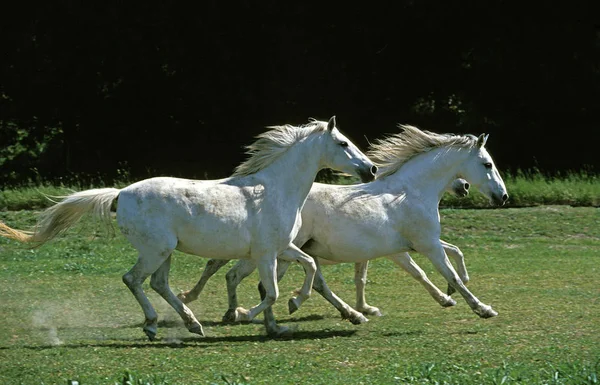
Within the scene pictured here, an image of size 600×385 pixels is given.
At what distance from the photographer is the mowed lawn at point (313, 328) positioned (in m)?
8.99

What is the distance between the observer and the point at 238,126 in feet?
89.2

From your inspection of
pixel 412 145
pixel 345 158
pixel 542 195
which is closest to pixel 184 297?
pixel 345 158

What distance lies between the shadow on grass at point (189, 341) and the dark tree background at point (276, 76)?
1557 cm

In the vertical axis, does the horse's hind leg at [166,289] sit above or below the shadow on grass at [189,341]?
above

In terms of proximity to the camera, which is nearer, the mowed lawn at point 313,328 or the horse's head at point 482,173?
the mowed lawn at point 313,328

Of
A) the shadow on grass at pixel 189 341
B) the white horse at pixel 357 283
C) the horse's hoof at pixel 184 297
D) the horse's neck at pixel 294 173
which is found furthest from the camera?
the horse's hoof at pixel 184 297

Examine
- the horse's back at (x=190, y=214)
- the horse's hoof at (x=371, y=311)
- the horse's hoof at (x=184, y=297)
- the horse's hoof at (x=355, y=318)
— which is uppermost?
the horse's back at (x=190, y=214)

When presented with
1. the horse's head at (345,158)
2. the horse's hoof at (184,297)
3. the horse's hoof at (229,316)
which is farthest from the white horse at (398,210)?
the horse's hoof at (184,297)

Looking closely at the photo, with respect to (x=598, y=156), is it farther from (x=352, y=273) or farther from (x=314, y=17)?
(x=352, y=273)

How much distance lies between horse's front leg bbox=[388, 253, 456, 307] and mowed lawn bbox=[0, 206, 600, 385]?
0.15 metres

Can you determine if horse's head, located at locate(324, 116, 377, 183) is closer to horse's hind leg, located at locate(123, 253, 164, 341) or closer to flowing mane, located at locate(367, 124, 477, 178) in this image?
flowing mane, located at locate(367, 124, 477, 178)

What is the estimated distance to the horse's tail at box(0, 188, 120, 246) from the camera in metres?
10.8

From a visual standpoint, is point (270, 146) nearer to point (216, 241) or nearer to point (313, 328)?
point (216, 241)

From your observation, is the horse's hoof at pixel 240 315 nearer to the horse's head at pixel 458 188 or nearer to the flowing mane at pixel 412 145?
the flowing mane at pixel 412 145
